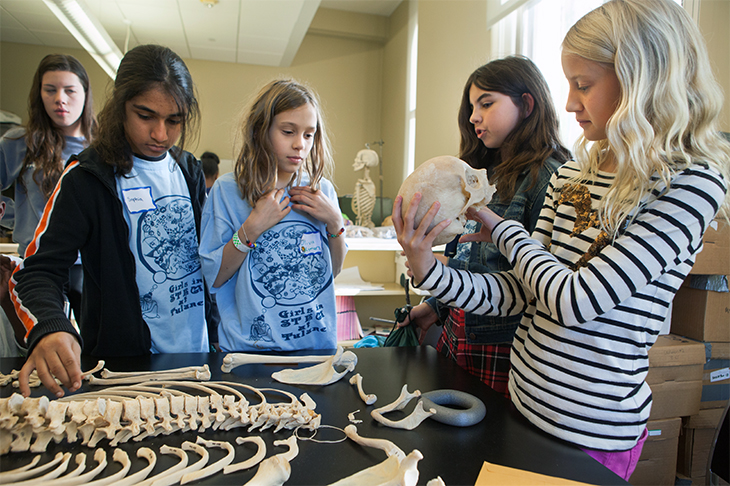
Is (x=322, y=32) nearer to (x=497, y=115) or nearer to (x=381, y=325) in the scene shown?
(x=381, y=325)

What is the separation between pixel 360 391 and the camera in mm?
1029

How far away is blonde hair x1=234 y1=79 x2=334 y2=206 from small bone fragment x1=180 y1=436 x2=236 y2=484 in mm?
818

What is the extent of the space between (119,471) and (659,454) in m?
2.01

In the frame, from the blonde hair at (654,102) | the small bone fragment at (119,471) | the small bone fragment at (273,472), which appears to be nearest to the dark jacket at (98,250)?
the small bone fragment at (119,471)

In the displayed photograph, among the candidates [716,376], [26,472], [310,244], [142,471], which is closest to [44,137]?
[310,244]

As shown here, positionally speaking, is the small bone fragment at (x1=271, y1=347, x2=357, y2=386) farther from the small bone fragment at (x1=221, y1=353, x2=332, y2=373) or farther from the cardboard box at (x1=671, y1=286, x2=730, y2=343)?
the cardboard box at (x1=671, y1=286, x2=730, y2=343)

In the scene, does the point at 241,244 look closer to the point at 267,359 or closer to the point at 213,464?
the point at 267,359

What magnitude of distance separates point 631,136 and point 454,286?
0.48m

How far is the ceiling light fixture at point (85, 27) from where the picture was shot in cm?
353

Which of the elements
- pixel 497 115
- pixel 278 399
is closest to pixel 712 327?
pixel 497 115

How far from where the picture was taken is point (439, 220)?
1070 mm

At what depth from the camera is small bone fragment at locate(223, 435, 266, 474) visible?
765 millimetres

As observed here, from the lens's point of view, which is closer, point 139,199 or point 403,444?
point 403,444

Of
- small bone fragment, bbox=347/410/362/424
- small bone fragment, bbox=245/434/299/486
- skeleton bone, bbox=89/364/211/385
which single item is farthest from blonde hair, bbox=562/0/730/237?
skeleton bone, bbox=89/364/211/385
